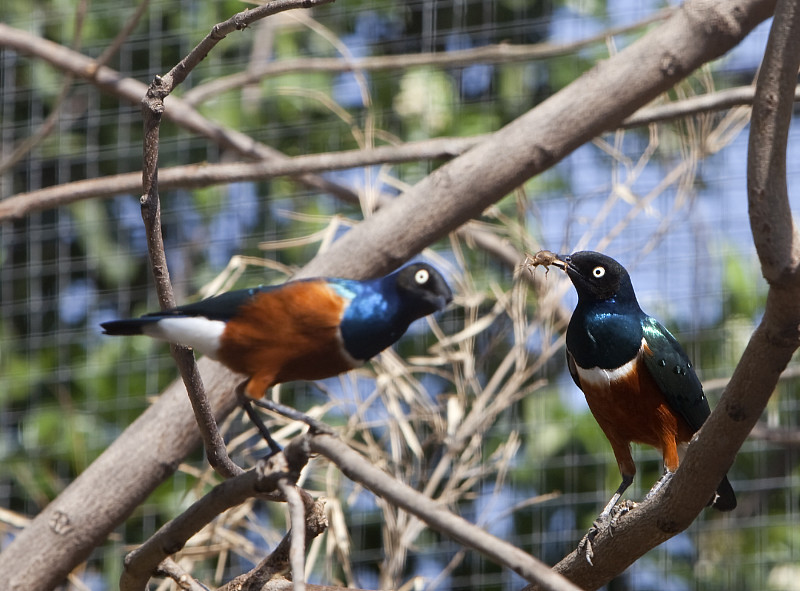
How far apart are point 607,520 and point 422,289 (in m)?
0.70

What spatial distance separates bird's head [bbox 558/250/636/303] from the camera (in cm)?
247

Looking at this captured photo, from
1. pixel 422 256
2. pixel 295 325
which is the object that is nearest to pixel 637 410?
pixel 295 325

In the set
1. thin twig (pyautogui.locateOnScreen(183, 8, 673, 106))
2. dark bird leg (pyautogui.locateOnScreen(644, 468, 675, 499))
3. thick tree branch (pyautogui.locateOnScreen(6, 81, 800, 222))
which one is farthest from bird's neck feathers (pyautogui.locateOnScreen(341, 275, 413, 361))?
thin twig (pyautogui.locateOnScreen(183, 8, 673, 106))

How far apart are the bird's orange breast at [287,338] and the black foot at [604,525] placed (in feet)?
1.95

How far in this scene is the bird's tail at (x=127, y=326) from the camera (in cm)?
205

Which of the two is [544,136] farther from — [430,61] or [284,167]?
[430,61]

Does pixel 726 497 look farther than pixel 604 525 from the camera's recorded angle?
Yes

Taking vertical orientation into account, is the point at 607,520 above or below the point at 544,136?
below

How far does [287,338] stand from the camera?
2.09 meters

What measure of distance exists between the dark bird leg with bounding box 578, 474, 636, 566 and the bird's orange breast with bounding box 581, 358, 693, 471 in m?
0.12

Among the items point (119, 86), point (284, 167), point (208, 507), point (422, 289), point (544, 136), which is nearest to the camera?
point (208, 507)

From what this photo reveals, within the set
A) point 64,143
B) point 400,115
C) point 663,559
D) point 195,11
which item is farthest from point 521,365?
point 64,143

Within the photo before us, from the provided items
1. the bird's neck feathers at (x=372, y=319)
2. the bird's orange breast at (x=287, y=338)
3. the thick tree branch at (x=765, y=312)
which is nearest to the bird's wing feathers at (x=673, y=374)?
the thick tree branch at (x=765, y=312)

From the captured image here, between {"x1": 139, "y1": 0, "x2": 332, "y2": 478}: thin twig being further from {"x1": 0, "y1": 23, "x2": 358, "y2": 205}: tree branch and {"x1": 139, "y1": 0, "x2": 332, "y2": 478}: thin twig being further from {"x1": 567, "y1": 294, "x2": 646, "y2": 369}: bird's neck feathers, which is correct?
{"x1": 0, "y1": 23, "x2": 358, "y2": 205}: tree branch
